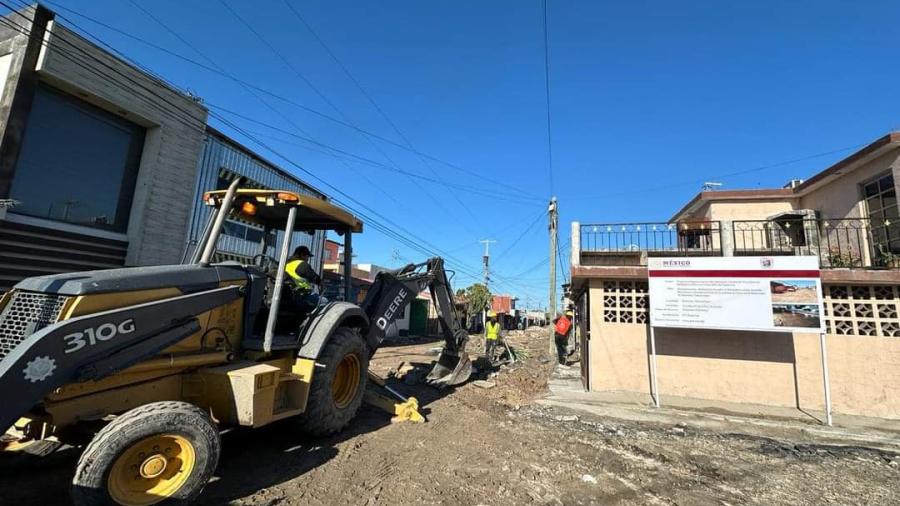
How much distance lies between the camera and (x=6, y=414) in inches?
101

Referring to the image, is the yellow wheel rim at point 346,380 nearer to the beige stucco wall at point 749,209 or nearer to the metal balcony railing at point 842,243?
the metal balcony railing at point 842,243

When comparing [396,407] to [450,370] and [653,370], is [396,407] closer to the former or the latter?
[450,370]

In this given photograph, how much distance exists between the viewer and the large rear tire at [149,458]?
276 centimetres

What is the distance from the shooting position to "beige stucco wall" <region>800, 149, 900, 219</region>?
9922 mm

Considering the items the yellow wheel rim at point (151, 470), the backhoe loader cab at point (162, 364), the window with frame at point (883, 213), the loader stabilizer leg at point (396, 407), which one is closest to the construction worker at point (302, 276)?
the backhoe loader cab at point (162, 364)

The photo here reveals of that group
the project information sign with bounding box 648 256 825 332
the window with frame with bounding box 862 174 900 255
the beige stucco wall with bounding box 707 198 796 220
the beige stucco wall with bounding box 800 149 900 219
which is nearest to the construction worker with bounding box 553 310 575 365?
the project information sign with bounding box 648 256 825 332

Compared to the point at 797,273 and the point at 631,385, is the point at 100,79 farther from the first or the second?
the point at 797,273

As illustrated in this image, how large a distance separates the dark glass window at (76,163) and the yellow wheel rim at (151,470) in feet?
23.3

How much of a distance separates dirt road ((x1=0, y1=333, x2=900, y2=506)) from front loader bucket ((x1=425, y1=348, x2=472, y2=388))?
1.63 meters

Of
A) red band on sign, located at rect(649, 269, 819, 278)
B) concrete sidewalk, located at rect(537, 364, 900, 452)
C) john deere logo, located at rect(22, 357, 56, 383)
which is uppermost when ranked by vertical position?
red band on sign, located at rect(649, 269, 819, 278)

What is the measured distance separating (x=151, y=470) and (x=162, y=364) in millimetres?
810

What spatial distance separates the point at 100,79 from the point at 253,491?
8656mm

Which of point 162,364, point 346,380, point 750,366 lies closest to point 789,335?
point 750,366

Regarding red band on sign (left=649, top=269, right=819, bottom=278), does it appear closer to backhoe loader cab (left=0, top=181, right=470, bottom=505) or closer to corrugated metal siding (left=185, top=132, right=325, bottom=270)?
backhoe loader cab (left=0, top=181, right=470, bottom=505)
